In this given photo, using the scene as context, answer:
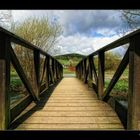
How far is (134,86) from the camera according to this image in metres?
2.79

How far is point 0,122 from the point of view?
2965 mm

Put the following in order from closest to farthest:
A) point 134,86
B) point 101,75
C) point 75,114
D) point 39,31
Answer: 1. point 134,86
2. point 75,114
3. point 101,75
4. point 39,31

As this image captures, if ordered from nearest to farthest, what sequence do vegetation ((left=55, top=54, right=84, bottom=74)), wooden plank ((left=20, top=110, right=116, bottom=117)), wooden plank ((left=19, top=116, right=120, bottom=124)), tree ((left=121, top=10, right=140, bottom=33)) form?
wooden plank ((left=19, top=116, right=120, bottom=124)), wooden plank ((left=20, top=110, right=116, bottom=117)), tree ((left=121, top=10, right=140, bottom=33)), vegetation ((left=55, top=54, right=84, bottom=74))

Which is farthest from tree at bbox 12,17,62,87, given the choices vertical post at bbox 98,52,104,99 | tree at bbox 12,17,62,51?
vertical post at bbox 98,52,104,99

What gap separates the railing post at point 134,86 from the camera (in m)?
2.75

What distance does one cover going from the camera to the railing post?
2746mm

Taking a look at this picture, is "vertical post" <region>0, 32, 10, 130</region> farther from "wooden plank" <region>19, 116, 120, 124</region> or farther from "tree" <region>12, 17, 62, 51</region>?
"tree" <region>12, 17, 62, 51</region>

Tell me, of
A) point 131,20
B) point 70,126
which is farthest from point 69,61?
point 70,126

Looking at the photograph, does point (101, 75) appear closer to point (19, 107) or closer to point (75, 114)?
point (75, 114)

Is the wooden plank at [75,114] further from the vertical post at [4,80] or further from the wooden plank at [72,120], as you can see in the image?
the vertical post at [4,80]
